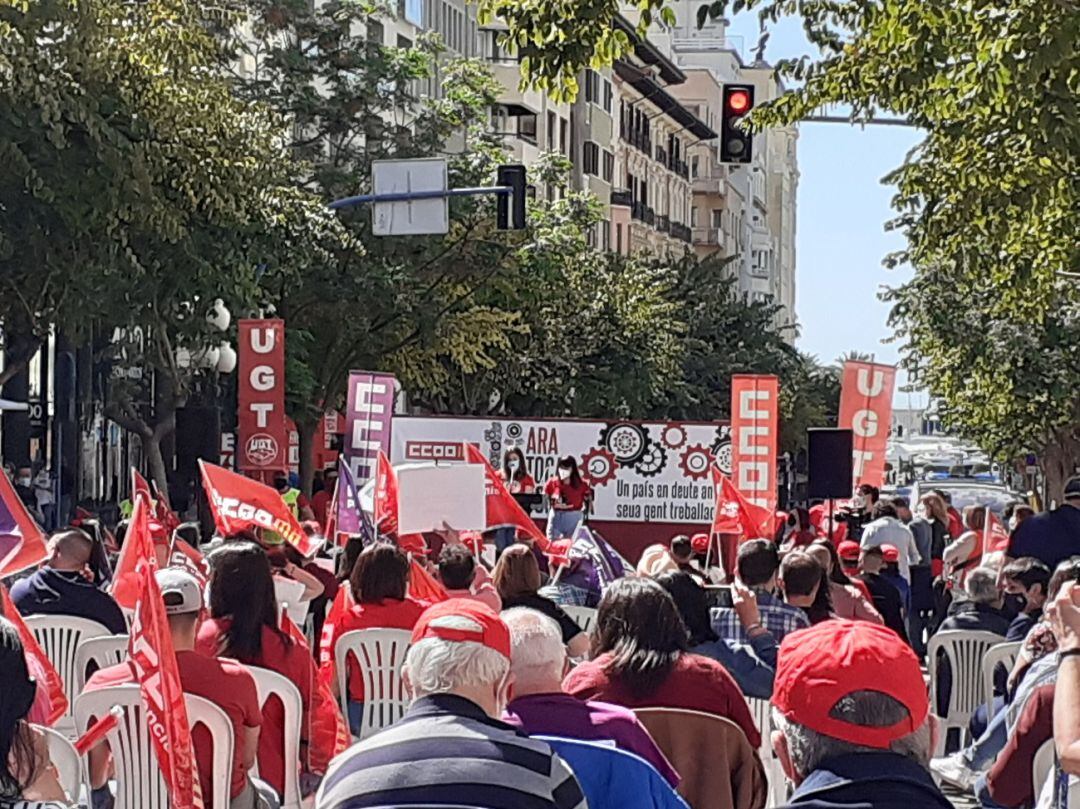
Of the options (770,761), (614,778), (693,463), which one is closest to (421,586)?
(770,761)

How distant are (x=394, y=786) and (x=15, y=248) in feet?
61.2

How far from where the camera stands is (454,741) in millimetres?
4691

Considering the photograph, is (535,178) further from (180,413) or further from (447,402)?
(180,413)

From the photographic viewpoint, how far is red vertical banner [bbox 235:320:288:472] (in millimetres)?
21578

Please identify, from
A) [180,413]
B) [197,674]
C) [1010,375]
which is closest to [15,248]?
[180,413]

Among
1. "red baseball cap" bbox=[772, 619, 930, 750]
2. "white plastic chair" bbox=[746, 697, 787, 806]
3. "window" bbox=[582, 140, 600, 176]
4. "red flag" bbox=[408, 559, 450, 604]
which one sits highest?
"window" bbox=[582, 140, 600, 176]

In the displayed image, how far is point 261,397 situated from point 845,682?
58.6ft

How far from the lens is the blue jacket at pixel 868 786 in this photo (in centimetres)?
425

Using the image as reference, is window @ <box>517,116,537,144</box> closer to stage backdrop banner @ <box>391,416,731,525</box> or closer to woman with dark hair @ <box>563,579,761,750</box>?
stage backdrop banner @ <box>391,416,731,525</box>

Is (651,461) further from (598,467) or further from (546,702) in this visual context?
(546,702)

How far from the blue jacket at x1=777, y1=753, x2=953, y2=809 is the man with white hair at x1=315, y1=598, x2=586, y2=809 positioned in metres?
0.64

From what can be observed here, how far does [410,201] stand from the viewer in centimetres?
3209

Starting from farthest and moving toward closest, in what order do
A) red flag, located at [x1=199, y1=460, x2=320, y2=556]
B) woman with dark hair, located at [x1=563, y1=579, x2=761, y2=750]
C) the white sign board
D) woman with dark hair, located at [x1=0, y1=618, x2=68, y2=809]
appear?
the white sign board, red flag, located at [x1=199, y1=460, x2=320, y2=556], woman with dark hair, located at [x1=563, y1=579, x2=761, y2=750], woman with dark hair, located at [x1=0, y1=618, x2=68, y2=809]

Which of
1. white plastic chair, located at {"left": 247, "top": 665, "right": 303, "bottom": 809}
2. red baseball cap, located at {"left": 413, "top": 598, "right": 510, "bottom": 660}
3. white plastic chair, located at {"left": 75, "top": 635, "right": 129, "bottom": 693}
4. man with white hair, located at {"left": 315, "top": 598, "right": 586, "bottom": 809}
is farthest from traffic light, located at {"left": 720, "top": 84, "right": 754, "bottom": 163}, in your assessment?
man with white hair, located at {"left": 315, "top": 598, "right": 586, "bottom": 809}
